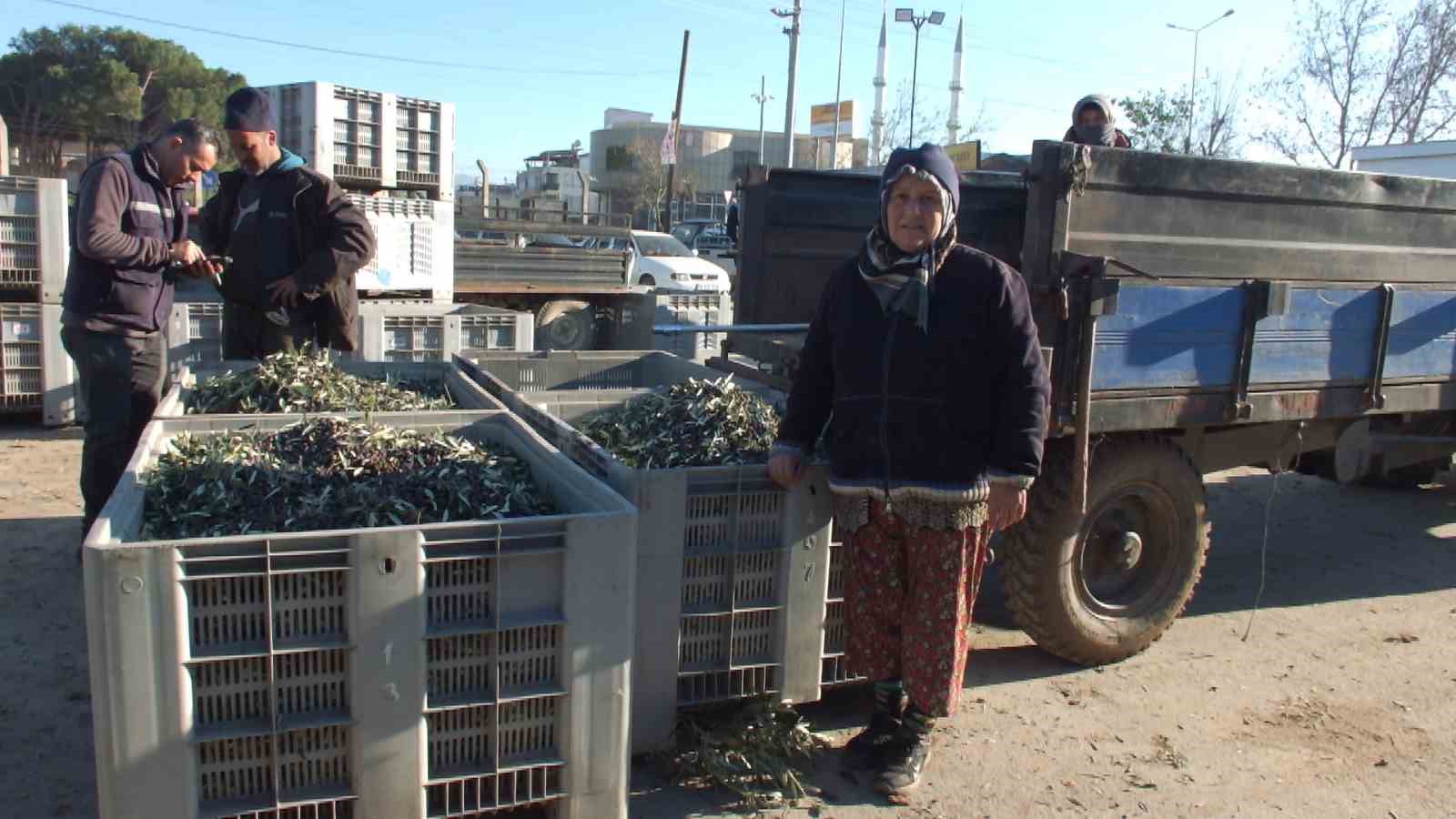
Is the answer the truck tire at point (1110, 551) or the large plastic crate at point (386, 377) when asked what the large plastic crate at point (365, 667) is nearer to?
the large plastic crate at point (386, 377)

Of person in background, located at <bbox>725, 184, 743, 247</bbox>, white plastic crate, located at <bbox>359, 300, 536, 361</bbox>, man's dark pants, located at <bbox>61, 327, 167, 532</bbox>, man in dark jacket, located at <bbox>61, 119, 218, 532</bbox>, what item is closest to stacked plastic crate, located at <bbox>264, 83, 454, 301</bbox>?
white plastic crate, located at <bbox>359, 300, 536, 361</bbox>

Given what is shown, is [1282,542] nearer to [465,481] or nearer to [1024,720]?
[1024,720]

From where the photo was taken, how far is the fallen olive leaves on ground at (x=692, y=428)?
150 inches

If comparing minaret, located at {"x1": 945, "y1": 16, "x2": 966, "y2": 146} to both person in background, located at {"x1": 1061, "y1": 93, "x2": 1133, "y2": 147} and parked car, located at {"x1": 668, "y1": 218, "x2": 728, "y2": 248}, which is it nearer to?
parked car, located at {"x1": 668, "y1": 218, "x2": 728, "y2": 248}

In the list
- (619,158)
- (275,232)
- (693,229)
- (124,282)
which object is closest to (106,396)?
(124,282)

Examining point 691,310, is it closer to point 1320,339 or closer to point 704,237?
point 1320,339

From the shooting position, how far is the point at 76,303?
4684mm

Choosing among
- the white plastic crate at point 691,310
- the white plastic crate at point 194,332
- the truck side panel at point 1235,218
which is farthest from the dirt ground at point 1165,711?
the white plastic crate at point 691,310

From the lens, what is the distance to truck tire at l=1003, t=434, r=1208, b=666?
4297mm

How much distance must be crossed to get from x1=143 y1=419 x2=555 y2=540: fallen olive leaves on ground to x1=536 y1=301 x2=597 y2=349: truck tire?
28.7 feet

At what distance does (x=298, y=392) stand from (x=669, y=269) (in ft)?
53.9

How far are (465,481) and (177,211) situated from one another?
2696 mm

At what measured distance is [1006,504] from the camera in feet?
11.0

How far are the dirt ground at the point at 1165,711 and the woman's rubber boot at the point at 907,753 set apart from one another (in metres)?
0.07
